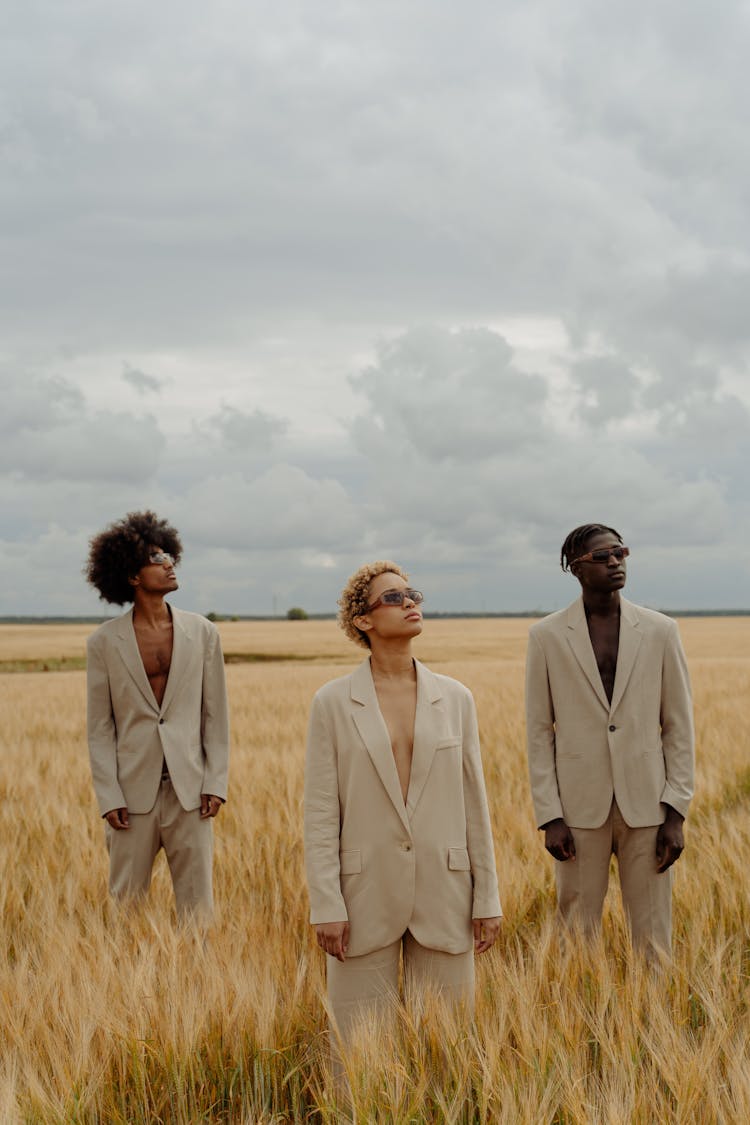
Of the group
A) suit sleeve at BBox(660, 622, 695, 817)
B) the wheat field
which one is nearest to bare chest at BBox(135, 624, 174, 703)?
the wheat field

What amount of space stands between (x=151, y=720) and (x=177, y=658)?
307mm

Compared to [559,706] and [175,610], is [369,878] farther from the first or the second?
[175,610]

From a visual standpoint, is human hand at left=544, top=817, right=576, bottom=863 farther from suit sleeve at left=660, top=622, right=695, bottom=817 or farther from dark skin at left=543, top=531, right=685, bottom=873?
suit sleeve at left=660, top=622, right=695, bottom=817

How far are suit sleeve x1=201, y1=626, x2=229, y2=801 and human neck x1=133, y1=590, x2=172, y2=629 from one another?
24 centimetres

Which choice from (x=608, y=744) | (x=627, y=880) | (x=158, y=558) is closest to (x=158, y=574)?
(x=158, y=558)

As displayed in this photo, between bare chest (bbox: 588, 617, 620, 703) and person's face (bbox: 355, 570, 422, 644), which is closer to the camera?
person's face (bbox: 355, 570, 422, 644)

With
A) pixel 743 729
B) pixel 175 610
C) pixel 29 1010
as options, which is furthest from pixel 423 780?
pixel 743 729

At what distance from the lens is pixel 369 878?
3.00 metres

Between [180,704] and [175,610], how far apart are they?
1.51 ft

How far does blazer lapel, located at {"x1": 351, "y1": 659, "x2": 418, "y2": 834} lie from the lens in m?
3.00

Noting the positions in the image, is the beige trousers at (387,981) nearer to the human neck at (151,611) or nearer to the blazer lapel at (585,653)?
the blazer lapel at (585,653)

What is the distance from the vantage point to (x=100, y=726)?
4.54 m

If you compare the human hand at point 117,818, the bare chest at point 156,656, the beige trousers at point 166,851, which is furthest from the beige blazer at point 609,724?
the human hand at point 117,818

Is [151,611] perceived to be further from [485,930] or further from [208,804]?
[485,930]
